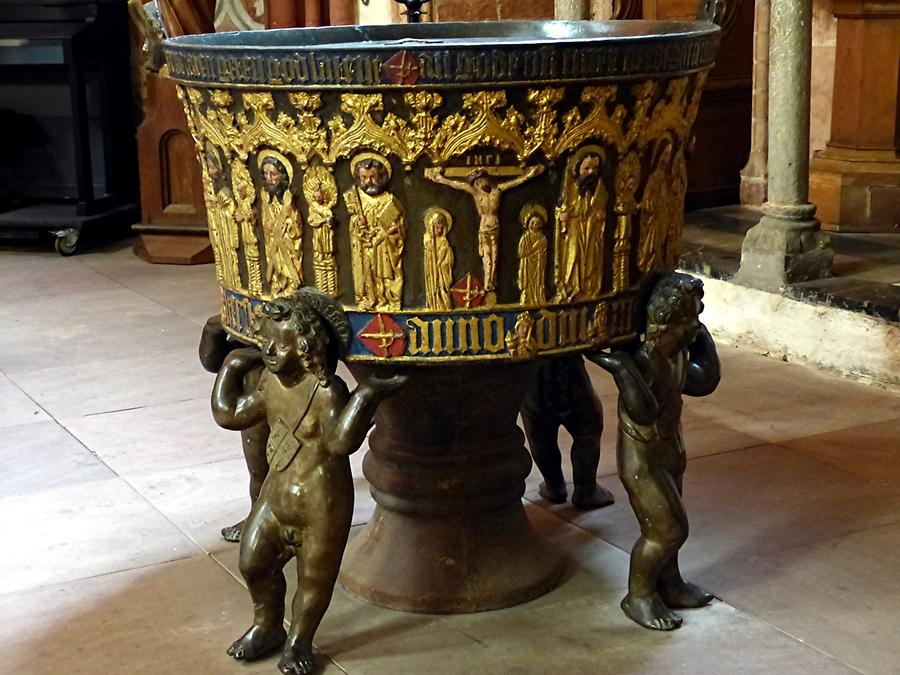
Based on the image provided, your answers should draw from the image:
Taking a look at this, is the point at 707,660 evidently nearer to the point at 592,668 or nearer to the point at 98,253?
the point at 592,668

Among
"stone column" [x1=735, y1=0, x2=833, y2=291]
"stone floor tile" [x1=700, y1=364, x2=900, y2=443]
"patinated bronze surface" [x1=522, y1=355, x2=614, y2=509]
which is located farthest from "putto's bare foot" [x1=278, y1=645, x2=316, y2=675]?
"stone column" [x1=735, y1=0, x2=833, y2=291]

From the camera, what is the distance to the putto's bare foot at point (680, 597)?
304cm

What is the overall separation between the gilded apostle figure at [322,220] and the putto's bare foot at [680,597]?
959mm

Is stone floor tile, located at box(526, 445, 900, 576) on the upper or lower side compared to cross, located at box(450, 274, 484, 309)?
lower

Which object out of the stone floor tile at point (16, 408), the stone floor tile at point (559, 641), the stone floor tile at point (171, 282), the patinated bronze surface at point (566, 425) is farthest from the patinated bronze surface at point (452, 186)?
the stone floor tile at point (171, 282)

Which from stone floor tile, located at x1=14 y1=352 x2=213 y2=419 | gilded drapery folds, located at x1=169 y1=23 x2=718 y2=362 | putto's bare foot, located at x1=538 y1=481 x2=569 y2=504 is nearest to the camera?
gilded drapery folds, located at x1=169 y1=23 x2=718 y2=362

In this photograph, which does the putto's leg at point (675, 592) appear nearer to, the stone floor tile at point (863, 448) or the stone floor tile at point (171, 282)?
the stone floor tile at point (863, 448)

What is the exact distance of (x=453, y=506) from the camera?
3119 mm

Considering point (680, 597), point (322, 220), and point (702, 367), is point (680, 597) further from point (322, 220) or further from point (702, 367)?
point (322, 220)

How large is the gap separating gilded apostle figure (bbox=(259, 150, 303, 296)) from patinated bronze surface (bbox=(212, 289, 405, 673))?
54 mm

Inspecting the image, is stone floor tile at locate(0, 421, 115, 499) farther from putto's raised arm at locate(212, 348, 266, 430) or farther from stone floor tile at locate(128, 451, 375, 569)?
putto's raised arm at locate(212, 348, 266, 430)

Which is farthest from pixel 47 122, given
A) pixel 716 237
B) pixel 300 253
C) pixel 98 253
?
pixel 300 253

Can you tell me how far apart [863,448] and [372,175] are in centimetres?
206

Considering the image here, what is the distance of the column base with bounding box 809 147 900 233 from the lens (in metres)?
6.14
